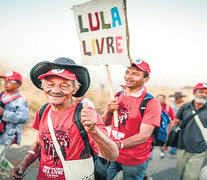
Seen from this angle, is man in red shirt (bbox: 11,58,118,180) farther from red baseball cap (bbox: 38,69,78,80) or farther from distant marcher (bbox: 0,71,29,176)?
distant marcher (bbox: 0,71,29,176)

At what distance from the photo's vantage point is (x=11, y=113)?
11.7ft

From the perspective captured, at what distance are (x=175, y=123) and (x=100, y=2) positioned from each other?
2895 mm

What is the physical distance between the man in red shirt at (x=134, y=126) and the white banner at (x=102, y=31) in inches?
19.6

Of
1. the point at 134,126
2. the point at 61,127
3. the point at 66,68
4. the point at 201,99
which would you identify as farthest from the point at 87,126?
the point at 201,99

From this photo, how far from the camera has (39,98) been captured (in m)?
12.0

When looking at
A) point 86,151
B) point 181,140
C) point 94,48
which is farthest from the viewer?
point 181,140

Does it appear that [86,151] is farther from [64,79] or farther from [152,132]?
[152,132]

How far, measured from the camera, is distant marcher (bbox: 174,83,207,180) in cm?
366

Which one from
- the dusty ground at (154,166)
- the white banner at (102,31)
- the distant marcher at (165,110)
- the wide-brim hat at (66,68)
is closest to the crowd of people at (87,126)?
the wide-brim hat at (66,68)

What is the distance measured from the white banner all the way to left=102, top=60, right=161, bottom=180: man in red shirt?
1.63 feet

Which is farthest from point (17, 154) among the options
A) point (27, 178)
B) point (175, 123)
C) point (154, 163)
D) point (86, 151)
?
point (86, 151)

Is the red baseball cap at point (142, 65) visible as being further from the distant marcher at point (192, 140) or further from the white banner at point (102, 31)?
the distant marcher at point (192, 140)

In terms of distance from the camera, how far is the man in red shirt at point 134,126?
2.55m

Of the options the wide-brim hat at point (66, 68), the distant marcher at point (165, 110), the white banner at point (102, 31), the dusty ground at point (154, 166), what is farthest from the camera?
the distant marcher at point (165, 110)
